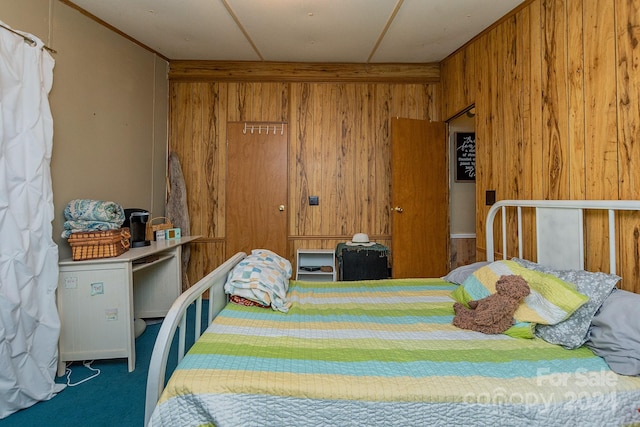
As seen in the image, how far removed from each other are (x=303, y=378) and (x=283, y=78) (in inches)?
126

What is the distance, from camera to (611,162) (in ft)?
5.37

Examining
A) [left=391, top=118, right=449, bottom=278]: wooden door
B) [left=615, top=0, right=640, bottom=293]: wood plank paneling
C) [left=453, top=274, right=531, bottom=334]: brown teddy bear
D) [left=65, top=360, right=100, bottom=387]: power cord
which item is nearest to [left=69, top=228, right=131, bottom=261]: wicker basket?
[left=65, top=360, right=100, bottom=387]: power cord

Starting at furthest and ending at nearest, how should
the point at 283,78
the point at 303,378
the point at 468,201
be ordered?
1. the point at 468,201
2. the point at 283,78
3. the point at 303,378

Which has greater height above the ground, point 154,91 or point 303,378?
point 154,91

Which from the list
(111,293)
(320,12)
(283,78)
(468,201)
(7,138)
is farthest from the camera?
(468,201)

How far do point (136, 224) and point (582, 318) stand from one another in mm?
2954

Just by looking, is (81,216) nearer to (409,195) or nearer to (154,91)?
(154,91)

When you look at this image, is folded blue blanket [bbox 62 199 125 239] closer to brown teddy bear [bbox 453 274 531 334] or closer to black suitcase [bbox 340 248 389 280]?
black suitcase [bbox 340 248 389 280]

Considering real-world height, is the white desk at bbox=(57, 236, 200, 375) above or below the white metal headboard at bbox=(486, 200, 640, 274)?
below

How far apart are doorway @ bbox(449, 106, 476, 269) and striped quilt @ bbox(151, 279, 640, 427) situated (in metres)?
2.58

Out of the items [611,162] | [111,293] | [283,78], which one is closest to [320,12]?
[283,78]

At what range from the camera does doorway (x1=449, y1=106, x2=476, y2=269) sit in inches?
149

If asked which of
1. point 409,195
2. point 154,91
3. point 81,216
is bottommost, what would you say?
point 81,216

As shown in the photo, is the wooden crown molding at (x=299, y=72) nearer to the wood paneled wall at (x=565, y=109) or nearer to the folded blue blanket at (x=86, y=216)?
the wood paneled wall at (x=565, y=109)
